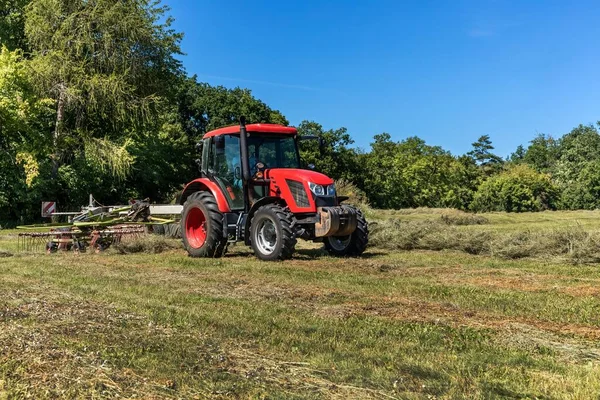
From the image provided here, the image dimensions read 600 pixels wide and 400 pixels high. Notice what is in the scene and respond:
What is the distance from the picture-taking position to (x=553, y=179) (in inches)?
2485

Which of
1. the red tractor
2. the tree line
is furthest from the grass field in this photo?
the tree line

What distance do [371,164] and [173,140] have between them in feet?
80.1

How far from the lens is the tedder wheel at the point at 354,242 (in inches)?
405

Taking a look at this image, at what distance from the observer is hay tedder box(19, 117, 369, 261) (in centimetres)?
956

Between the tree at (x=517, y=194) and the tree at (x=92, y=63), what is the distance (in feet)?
112

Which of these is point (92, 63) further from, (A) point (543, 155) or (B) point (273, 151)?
(A) point (543, 155)

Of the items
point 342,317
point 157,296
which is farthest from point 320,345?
point 157,296

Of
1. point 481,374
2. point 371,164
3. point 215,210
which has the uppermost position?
point 371,164

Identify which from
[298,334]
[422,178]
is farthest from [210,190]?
[422,178]

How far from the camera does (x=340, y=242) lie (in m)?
10.8

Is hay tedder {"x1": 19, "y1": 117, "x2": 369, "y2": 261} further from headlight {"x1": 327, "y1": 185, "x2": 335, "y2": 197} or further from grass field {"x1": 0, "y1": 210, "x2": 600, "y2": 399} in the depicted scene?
grass field {"x1": 0, "y1": 210, "x2": 600, "y2": 399}

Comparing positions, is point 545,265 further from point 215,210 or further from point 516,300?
point 215,210

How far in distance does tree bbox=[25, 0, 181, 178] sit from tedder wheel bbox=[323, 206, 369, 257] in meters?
15.6

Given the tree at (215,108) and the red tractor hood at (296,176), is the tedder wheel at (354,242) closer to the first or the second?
the red tractor hood at (296,176)
